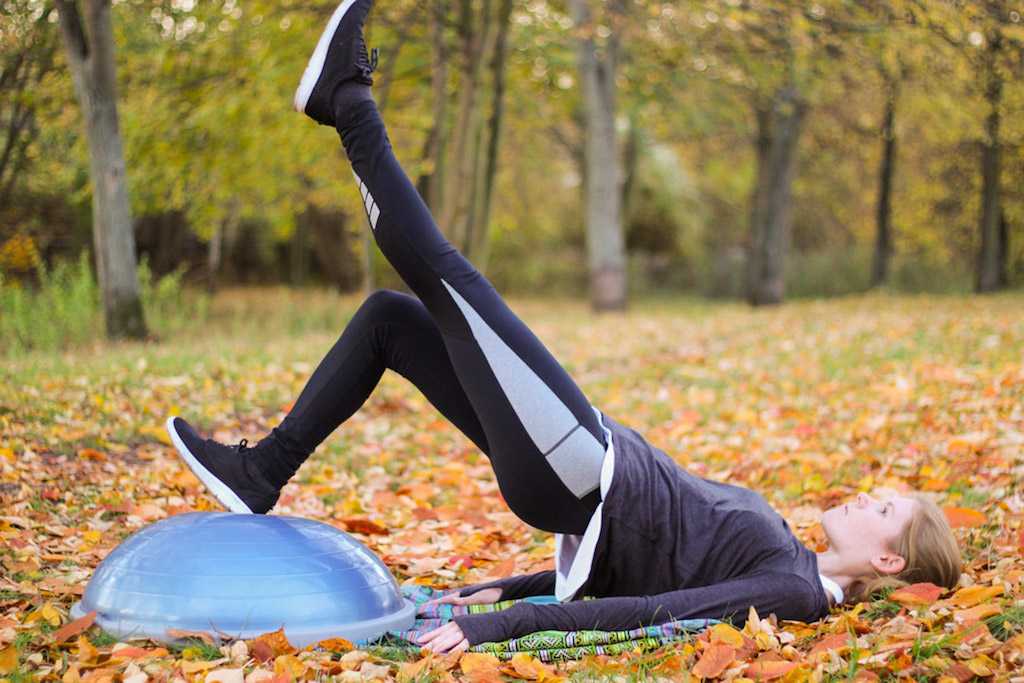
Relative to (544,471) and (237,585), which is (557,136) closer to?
(544,471)

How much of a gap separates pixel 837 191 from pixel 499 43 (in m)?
20.5

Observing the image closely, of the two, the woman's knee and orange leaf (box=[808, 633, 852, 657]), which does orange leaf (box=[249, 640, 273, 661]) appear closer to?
the woman's knee

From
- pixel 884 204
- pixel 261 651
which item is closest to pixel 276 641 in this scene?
pixel 261 651

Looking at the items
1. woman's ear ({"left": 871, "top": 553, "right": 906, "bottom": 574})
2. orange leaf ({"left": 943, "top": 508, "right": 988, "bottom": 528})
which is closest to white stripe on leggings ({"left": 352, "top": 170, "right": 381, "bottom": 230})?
woman's ear ({"left": 871, "top": 553, "right": 906, "bottom": 574})

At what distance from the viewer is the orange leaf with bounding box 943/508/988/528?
403cm

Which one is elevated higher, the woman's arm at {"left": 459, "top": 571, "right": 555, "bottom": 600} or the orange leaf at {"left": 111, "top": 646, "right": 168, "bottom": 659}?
the orange leaf at {"left": 111, "top": 646, "right": 168, "bottom": 659}

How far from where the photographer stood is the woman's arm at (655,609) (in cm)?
290

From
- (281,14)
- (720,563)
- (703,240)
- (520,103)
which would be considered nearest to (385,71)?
(281,14)

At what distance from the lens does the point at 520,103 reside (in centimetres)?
1773

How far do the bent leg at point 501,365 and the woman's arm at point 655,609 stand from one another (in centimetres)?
30

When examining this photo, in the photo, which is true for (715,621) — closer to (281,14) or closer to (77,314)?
(77,314)

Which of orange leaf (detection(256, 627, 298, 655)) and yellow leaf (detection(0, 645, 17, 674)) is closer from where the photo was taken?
yellow leaf (detection(0, 645, 17, 674))

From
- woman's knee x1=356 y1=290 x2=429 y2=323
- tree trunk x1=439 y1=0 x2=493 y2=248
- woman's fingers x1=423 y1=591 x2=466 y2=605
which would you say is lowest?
woman's fingers x1=423 y1=591 x2=466 y2=605

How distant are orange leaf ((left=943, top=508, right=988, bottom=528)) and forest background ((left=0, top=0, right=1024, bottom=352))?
437cm
